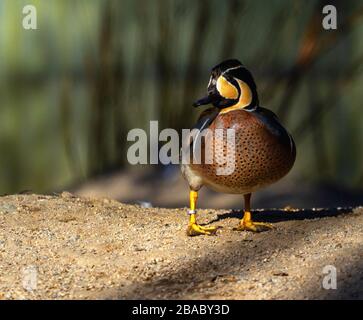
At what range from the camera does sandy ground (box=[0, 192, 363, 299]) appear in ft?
8.92

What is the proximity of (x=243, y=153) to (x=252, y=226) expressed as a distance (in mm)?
347

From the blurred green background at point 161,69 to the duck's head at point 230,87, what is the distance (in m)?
2.36

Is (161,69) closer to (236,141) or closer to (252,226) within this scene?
(252,226)

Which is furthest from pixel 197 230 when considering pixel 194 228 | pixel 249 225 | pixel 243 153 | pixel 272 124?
pixel 272 124

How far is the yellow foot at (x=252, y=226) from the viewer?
3.33 metres

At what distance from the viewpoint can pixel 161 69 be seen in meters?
5.59

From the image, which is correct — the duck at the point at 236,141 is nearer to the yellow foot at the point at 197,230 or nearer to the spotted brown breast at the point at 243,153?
the spotted brown breast at the point at 243,153

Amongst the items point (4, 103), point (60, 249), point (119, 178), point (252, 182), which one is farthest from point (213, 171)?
point (4, 103)

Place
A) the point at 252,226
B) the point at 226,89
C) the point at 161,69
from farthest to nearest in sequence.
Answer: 1. the point at 161,69
2. the point at 252,226
3. the point at 226,89

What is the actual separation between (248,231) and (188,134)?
42 centimetres

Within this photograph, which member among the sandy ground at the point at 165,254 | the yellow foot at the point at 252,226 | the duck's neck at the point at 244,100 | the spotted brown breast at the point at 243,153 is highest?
the duck's neck at the point at 244,100

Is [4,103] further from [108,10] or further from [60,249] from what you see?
[60,249]

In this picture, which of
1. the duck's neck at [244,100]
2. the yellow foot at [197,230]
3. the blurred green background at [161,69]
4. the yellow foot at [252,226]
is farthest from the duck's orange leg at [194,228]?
the blurred green background at [161,69]

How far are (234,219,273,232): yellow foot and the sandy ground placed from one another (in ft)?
0.11
